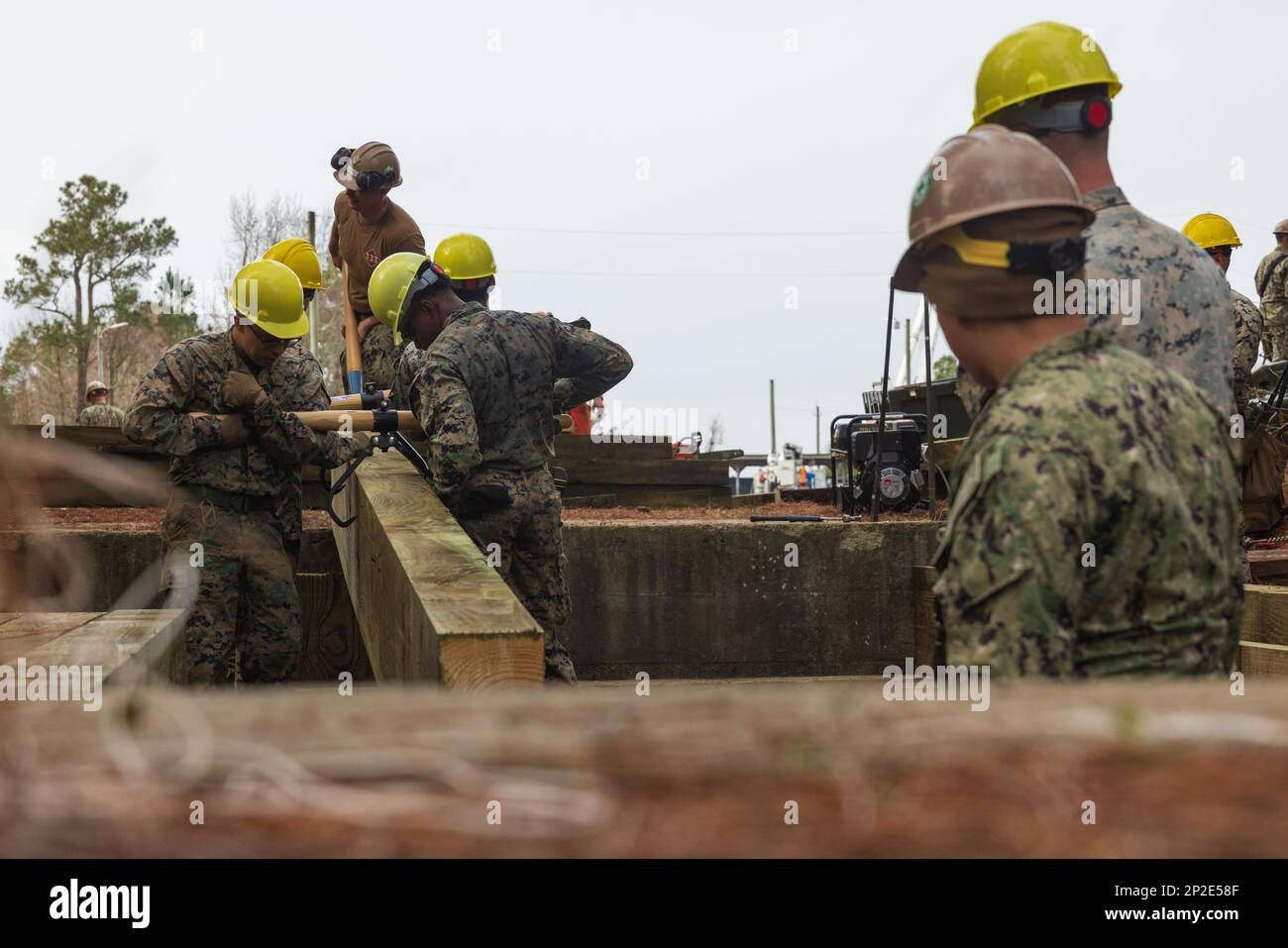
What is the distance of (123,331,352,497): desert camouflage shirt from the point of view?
7.30 metres

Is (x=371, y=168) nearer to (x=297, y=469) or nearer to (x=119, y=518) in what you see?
(x=297, y=469)

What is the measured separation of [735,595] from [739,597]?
0.10 feet

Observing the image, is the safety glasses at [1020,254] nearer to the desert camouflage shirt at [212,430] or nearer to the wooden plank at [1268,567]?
the desert camouflage shirt at [212,430]

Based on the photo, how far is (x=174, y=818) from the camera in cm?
129

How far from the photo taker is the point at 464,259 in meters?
7.51

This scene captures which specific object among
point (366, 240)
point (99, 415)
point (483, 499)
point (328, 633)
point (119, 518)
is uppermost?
point (366, 240)

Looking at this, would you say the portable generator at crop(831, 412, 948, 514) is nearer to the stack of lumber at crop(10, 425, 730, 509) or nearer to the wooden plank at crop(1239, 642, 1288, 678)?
the stack of lumber at crop(10, 425, 730, 509)

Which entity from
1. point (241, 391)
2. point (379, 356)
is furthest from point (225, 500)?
point (379, 356)

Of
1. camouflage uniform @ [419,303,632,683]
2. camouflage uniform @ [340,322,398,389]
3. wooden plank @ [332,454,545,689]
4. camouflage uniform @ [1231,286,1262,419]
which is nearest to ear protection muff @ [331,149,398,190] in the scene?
camouflage uniform @ [340,322,398,389]

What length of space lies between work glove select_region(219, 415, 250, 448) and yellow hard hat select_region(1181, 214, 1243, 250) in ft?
24.4

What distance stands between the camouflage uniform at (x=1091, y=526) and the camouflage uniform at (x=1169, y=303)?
1409 mm

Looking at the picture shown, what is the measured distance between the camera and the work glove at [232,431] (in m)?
7.37
